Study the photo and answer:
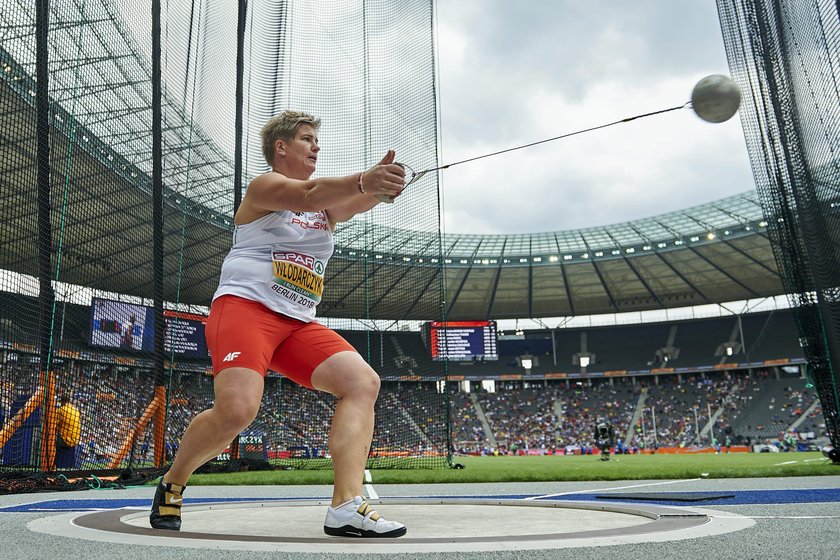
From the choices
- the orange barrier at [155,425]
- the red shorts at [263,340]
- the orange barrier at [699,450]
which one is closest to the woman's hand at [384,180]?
the red shorts at [263,340]

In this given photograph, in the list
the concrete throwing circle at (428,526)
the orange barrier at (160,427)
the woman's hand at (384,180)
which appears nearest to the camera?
the concrete throwing circle at (428,526)

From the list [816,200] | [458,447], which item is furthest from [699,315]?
[816,200]

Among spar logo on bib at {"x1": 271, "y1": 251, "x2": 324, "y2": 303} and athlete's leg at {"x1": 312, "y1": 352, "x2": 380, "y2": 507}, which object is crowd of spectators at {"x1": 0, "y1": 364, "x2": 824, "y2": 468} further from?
athlete's leg at {"x1": 312, "y1": 352, "x2": 380, "y2": 507}

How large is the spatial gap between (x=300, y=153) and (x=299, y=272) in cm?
56

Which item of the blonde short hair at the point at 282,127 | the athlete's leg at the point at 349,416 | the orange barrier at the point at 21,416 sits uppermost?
the blonde short hair at the point at 282,127

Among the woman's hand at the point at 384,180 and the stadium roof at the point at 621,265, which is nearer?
the woman's hand at the point at 384,180

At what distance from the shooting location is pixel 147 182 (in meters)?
10.4

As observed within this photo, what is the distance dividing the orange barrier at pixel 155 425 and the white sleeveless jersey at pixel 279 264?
21.3 ft

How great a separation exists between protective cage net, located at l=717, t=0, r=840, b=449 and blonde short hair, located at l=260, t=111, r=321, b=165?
745 cm

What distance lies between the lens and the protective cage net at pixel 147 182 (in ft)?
23.8

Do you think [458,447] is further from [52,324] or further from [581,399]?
[52,324]

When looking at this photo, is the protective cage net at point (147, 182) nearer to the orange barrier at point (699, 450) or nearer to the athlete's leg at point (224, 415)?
the athlete's leg at point (224, 415)

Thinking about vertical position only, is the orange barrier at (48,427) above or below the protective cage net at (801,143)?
below

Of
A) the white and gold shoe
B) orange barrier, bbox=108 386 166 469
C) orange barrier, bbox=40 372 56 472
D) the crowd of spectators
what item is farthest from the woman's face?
the crowd of spectators
